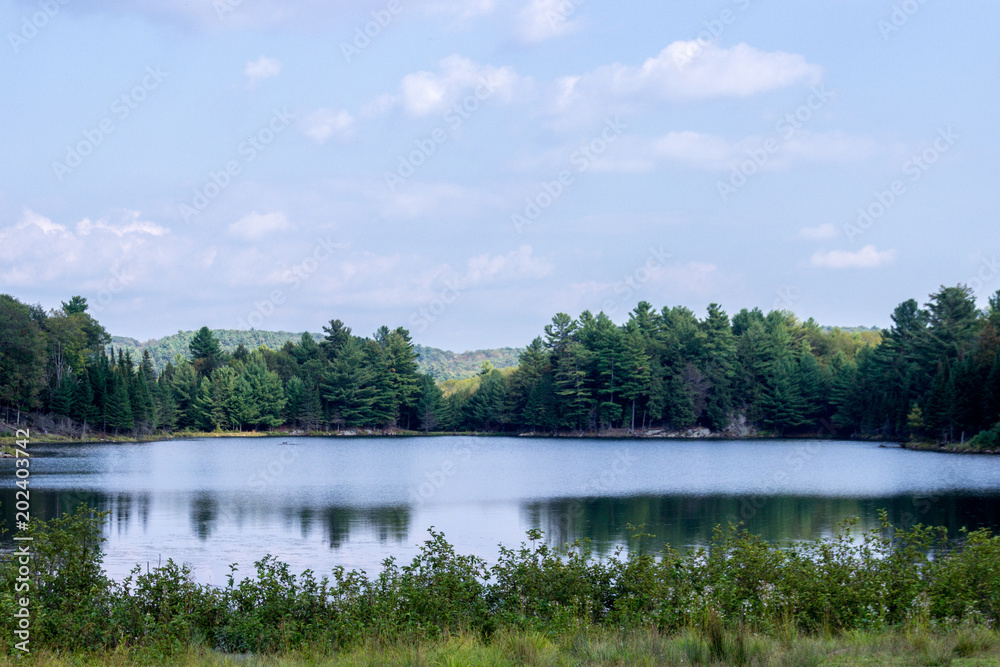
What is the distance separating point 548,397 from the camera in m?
97.7

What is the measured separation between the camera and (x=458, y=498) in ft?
102

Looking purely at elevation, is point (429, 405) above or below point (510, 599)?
above

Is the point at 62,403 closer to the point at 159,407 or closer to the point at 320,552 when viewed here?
the point at 159,407

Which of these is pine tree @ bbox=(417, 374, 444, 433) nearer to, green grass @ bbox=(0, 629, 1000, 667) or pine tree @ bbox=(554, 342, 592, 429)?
pine tree @ bbox=(554, 342, 592, 429)

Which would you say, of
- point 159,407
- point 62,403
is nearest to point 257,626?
point 62,403

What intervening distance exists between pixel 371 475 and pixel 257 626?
1343 inches

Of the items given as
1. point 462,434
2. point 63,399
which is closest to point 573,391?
point 462,434

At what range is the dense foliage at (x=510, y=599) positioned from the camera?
880 centimetres

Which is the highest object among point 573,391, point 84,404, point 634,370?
point 634,370

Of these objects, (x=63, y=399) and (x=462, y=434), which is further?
(x=462, y=434)

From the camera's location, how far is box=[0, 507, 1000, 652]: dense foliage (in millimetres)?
8805

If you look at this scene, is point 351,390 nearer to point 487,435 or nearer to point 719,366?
point 487,435

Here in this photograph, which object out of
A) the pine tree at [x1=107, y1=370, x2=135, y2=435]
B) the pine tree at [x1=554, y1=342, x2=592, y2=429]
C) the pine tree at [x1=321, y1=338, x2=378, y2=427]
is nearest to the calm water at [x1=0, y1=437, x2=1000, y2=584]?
the pine tree at [x1=107, y1=370, x2=135, y2=435]

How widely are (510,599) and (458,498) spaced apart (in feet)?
70.6
